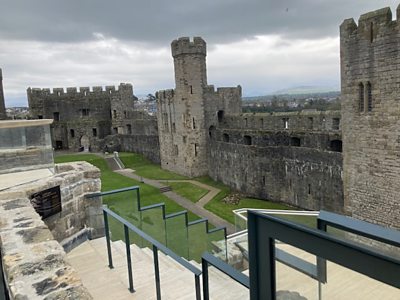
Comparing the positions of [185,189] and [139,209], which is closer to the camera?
[139,209]

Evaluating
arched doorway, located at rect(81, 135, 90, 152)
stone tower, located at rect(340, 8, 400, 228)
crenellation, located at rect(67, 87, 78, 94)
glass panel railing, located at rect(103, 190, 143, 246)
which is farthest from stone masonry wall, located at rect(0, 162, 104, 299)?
crenellation, located at rect(67, 87, 78, 94)

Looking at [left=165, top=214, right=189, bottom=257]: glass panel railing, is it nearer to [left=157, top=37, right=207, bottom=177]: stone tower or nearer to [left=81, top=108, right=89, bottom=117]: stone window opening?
[left=157, top=37, right=207, bottom=177]: stone tower

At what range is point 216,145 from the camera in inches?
924

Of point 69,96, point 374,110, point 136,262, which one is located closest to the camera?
point 136,262

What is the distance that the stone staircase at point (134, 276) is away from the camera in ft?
14.6

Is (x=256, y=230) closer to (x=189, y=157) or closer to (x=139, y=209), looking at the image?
(x=139, y=209)

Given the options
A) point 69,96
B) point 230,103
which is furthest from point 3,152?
point 69,96

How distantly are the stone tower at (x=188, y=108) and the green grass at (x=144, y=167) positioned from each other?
105 cm

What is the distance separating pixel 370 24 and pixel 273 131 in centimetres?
1049

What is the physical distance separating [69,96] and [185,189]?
74.0 ft

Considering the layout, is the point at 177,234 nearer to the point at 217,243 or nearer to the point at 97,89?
the point at 217,243

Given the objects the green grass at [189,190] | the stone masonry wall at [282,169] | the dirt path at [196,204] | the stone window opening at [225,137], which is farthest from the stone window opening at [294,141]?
the stone window opening at [225,137]

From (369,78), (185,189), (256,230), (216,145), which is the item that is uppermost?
(369,78)

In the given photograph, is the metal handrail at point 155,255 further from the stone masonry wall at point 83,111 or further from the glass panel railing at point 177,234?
the stone masonry wall at point 83,111
